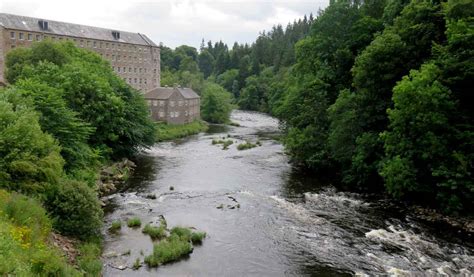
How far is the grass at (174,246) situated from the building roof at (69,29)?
66.6 meters

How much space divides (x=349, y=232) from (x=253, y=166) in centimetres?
1897

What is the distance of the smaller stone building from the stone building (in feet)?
60.0

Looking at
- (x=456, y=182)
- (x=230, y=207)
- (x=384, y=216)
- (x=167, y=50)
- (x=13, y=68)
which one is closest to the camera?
(x=456, y=182)

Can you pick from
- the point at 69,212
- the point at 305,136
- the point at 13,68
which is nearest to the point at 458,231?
the point at 305,136

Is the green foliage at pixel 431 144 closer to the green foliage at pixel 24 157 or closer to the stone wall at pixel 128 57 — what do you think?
the green foliage at pixel 24 157

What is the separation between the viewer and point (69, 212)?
66.2ft

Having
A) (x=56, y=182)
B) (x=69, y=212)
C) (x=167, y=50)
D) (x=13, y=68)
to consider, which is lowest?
(x=69, y=212)

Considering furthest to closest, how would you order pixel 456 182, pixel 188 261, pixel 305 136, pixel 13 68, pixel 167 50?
pixel 167 50
pixel 13 68
pixel 305 136
pixel 456 182
pixel 188 261

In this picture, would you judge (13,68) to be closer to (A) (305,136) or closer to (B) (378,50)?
(A) (305,136)

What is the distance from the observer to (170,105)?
2881 inches

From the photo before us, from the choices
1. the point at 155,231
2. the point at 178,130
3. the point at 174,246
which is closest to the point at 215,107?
the point at 178,130

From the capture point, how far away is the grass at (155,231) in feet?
73.2

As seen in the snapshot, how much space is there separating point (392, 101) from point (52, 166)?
22647 mm

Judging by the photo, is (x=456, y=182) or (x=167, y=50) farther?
(x=167, y=50)
